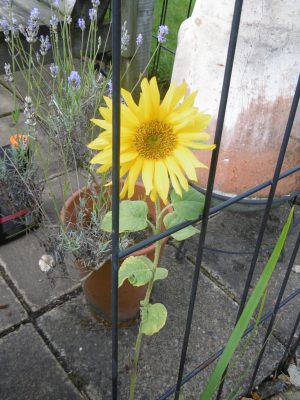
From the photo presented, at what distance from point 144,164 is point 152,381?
1155 millimetres

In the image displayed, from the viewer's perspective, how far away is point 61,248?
64.5 inches

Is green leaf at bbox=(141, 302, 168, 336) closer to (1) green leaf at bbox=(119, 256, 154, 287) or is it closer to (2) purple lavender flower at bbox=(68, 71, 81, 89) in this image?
(1) green leaf at bbox=(119, 256, 154, 287)

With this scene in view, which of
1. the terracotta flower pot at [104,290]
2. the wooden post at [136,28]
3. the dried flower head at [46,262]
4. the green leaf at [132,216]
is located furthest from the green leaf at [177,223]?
the wooden post at [136,28]

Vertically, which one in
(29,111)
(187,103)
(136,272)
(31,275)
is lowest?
(31,275)

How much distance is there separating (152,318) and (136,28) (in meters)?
2.12

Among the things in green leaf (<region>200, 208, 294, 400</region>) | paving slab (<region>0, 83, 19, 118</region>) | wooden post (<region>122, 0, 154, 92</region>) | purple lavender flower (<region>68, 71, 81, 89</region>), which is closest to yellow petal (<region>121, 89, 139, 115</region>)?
green leaf (<region>200, 208, 294, 400</region>)

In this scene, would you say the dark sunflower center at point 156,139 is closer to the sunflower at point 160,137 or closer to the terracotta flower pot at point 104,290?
the sunflower at point 160,137

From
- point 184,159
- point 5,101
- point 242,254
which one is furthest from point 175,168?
point 5,101

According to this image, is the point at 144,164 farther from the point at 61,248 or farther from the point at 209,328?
the point at 209,328

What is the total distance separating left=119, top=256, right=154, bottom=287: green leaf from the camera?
1.14 metres

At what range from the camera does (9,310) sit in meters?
1.95

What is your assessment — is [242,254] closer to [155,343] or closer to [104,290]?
[155,343]

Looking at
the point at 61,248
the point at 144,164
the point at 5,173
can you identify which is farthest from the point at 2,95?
the point at 144,164

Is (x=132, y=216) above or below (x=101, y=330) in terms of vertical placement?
above
